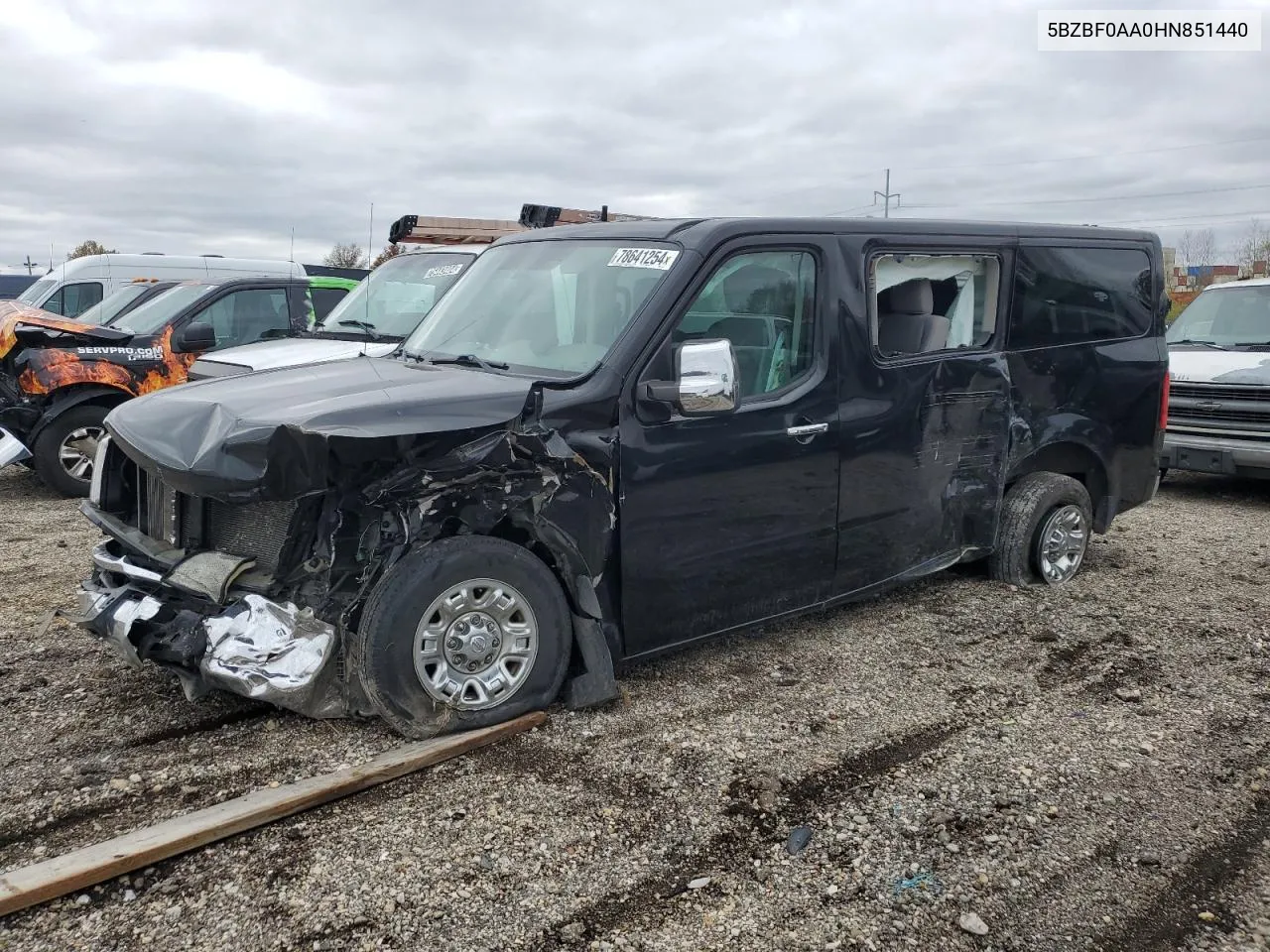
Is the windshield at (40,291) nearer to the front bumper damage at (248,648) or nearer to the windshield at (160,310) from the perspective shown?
the windshield at (160,310)

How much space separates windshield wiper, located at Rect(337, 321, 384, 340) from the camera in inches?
318

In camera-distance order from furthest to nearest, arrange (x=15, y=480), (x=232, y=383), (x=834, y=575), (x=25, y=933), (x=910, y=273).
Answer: (x=15, y=480), (x=910, y=273), (x=834, y=575), (x=232, y=383), (x=25, y=933)

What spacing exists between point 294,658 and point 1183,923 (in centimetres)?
285

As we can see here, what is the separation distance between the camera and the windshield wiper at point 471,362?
4301 mm

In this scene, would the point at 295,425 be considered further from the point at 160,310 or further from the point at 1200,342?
the point at 1200,342

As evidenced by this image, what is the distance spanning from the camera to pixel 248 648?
11.5ft

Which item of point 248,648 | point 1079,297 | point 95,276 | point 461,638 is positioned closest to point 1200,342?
point 1079,297

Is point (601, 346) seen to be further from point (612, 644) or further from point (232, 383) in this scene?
point (232, 383)

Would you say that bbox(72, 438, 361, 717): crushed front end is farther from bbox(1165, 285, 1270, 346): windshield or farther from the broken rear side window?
bbox(1165, 285, 1270, 346): windshield

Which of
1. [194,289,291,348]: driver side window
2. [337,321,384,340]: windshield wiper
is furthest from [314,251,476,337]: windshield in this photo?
[194,289,291,348]: driver side window

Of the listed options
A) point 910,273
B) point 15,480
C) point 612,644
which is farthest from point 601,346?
point 15,480

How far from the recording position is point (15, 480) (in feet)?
30.1

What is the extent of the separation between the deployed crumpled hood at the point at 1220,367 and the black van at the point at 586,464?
4169mm

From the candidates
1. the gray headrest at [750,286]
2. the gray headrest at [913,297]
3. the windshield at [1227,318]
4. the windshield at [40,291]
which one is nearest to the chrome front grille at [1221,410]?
the windshield at [1227,318]
